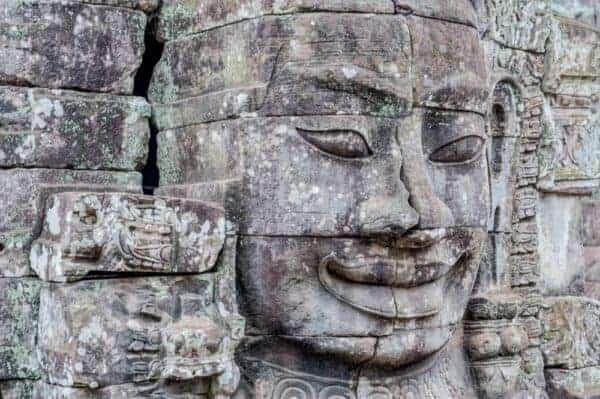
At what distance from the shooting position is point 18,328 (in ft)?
16.3

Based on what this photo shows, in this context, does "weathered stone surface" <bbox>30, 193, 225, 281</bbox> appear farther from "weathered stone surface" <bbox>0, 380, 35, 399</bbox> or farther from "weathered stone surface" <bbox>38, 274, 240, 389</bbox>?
"weathered stone surface" <bbox>0, 380, 35, 399</bbox>

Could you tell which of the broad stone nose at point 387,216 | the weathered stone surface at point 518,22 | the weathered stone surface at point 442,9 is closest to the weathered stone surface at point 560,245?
the weathered stone surface at point 518,22

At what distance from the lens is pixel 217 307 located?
16.1 ft

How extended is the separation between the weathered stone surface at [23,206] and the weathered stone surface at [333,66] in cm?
69

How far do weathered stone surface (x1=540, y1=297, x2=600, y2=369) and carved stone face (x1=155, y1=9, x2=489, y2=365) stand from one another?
155cm

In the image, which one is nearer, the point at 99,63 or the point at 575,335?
the point at 99,63

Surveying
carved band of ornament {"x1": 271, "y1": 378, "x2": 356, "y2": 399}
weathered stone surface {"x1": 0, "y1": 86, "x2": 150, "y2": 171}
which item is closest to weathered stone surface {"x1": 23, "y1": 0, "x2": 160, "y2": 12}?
weathered stone surface {"x1": 0, "y1": 86, "x2": 150, "y2": 171}

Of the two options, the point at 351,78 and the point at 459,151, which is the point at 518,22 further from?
the point at 351,78

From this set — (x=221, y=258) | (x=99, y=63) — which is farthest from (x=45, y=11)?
(x=221, y=258)

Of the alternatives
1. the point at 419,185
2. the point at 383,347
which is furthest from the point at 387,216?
the point at 383,347

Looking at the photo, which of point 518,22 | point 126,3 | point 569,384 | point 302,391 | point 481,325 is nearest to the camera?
point 302,391

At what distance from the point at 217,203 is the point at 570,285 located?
258cm

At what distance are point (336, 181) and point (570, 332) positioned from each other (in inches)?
87.6

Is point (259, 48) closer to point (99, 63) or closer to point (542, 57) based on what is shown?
point (99, 63)
